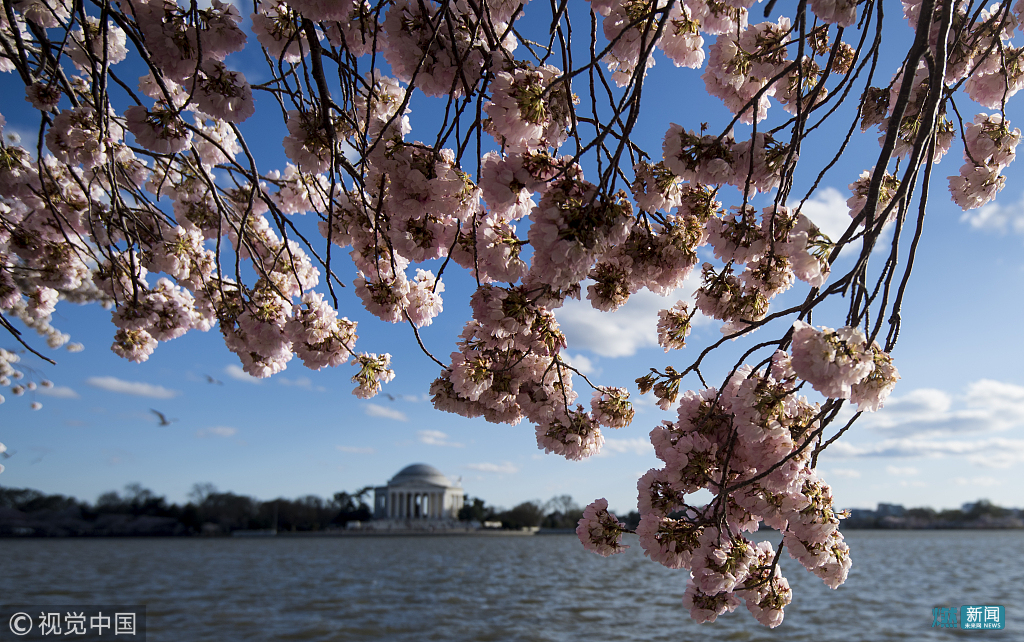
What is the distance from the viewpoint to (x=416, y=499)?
6706 centimetres

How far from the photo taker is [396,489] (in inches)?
2616

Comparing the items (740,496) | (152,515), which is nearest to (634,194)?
(740,496)

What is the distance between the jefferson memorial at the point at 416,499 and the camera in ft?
217

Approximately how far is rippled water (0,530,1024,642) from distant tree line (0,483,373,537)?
118ft

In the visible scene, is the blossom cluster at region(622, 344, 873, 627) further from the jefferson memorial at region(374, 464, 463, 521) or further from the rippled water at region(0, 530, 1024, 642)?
the jefferson memorial at region(374, 464, 463, 521)

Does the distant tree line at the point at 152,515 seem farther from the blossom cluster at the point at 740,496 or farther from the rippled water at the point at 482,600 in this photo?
the blossom cluster at the point at 740,496

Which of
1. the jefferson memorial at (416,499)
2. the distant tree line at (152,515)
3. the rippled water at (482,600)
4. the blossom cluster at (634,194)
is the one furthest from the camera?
the jefferson memorial at (416,499)

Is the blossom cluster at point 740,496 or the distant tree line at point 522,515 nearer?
the blossom cluster at point 740,496

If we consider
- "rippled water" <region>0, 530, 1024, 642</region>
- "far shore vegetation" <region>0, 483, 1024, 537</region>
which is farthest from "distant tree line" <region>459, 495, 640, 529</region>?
"rippled water" <region>0, 530, 1024, 642</region>

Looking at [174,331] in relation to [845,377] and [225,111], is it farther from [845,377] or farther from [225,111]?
[845,377]

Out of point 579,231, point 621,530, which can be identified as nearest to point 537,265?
point 579,231

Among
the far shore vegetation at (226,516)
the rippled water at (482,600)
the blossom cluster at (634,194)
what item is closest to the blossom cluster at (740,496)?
the blossom cluster at (634,194)

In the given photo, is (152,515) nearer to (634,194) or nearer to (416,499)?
(416,499)

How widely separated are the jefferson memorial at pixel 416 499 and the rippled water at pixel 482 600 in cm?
4338
